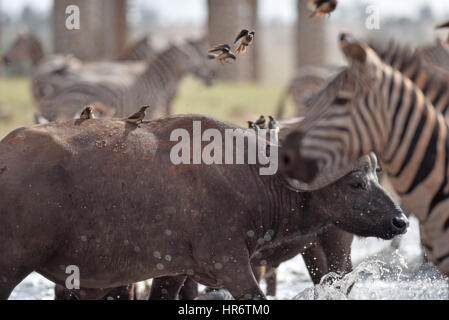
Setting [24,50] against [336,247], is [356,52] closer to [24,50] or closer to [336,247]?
[336,247]

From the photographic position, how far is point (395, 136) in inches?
165

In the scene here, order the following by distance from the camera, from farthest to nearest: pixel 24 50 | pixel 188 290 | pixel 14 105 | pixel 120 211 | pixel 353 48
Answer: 1. pixel 24 50
2. pixel 14 105
3. pixel 188 290
4. pixel 120 211
5. pixel 353 48

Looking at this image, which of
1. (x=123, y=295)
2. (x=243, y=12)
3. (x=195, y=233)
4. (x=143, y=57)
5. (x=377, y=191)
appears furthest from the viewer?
(x=243, y=12)

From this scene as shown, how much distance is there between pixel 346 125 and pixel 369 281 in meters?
4.16

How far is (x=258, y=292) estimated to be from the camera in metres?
5.40

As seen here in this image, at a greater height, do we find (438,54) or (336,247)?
(438,54)

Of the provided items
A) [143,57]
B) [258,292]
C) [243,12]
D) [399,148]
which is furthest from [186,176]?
[243,12]

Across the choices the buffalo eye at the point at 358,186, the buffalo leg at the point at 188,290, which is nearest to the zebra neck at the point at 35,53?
the buffalo leg at the point at 188,290

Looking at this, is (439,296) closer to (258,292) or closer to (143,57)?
(258,292)

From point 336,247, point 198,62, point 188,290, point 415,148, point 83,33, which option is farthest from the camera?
point 83,33

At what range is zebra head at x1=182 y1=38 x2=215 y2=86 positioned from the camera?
17.2 meters

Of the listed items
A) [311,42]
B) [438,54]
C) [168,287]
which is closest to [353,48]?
[168,287]

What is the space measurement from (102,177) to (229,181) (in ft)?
2.36

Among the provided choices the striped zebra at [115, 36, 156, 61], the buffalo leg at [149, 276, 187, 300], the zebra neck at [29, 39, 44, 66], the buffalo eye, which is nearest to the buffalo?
the buffalo eye
